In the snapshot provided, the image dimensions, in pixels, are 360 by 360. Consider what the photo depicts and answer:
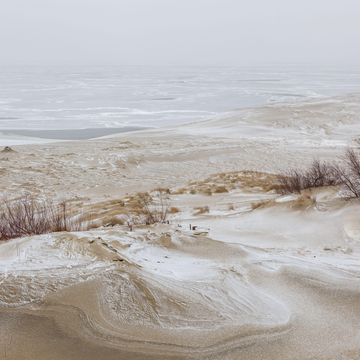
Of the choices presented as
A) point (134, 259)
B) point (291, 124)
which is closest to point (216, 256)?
point (134, 259)

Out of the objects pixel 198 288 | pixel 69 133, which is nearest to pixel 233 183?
pixel 198 288

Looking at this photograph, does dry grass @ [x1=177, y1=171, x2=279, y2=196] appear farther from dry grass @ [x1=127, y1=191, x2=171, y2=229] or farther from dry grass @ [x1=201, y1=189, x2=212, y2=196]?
dry grass @ [x1=127, y1=191, x2=171, y2=229]

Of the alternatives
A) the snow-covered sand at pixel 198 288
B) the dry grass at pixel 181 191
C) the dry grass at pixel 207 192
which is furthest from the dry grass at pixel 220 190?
the snow-covered sand at pixel 198 288

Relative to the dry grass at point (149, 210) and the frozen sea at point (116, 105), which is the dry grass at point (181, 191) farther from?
the frozen sea at point (116, 105)

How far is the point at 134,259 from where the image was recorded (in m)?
3.10

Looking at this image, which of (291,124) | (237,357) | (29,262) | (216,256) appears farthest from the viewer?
(291,124)

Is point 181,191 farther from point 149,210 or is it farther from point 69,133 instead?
point 69,133

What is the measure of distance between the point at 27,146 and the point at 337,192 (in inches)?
488

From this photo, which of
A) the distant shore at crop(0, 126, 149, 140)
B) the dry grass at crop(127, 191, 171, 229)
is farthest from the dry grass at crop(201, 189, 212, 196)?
the distant shore at crop(0, 126, 149, 140)

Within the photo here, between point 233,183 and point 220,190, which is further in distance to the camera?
point 233,183

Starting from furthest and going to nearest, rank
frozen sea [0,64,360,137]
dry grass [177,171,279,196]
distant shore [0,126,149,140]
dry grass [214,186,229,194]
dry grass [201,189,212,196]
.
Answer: frozen sea [0,64,360,137], distant shore [0,126,149,140], dry grass [177,171,279,196], dry grass [214,186,229,194], dry grass [201,189,212,196]

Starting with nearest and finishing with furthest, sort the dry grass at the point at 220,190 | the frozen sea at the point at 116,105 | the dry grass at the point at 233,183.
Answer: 1. the dry grass at the point at 220,190
2. the dry grass at the point at 233,183
3. the frozen sea at the point at 116,105

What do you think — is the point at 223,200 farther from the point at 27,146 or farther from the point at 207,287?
the point at 27,146

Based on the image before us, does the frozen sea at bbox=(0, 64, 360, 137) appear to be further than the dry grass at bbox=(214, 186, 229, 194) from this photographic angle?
Yes
